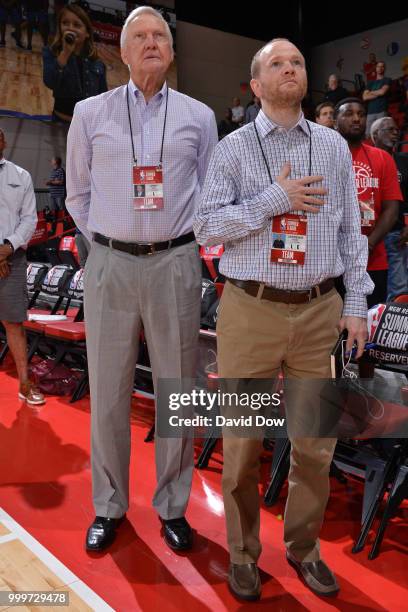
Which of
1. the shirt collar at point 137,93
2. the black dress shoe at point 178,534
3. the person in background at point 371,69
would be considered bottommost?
the black dress shoe at point 178,534

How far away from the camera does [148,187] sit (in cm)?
207

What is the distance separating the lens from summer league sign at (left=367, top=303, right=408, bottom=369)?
7.61ft

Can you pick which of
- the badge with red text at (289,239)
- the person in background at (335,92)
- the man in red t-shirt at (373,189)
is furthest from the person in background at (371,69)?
the badge with red text at (289,239)

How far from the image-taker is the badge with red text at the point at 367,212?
9.62ft

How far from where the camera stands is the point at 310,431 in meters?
1.84

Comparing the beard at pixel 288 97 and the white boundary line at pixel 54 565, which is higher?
the beard at pixel 288 97

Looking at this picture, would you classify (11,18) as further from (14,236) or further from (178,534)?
(178,534)

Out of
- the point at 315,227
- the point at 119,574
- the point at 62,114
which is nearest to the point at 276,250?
the point at 315,227

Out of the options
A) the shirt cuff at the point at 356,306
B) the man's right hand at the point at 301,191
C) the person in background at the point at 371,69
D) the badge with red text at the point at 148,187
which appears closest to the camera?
the man's right hand at the point at 301,191

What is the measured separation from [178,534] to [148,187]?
4.22ft

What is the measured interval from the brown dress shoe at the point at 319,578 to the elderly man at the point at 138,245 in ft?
1.52

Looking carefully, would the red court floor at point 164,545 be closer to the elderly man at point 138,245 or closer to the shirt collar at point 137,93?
the elderly man at point 138,245

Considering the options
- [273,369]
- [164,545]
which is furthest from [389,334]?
[164,545]

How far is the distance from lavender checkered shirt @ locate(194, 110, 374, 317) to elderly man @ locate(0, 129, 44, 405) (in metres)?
2.34
